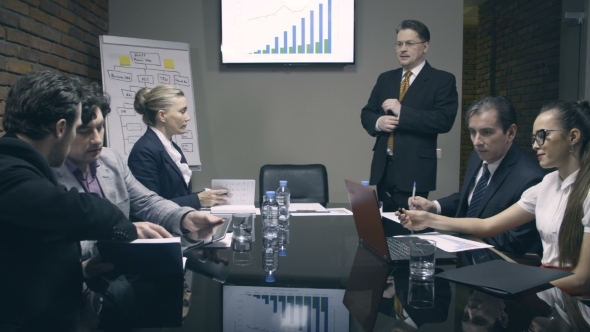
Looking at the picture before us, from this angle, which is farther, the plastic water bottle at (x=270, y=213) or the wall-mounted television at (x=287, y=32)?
the wall-mounted television at (x=287, y=32)

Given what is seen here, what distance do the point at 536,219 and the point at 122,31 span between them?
387 cm

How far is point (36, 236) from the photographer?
1.01 m

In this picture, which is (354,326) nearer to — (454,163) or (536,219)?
(536,219)

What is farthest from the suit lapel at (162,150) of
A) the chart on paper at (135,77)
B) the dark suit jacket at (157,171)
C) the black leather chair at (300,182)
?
the chart on paper at (135,77)

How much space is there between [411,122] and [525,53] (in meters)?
2.58

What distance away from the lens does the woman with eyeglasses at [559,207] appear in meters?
1.48

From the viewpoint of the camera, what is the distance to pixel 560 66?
4445 millimetres

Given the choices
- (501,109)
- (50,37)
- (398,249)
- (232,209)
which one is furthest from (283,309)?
(50,37)

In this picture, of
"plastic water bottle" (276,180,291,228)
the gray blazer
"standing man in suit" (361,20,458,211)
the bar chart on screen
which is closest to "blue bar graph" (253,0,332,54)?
"standing man in suit" (361,20,458,211)

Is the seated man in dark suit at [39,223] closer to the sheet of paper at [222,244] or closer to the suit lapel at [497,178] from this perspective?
the sheet of paper at [222,244]

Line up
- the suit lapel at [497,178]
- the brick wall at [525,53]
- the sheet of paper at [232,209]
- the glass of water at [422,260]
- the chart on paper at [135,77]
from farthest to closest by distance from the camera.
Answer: the brick wall at [525,53] → the chart on paper at [135,77] → the sheet of paper at [232,209] → the suit lapel at [497,178] → the glass of water at [422,260]

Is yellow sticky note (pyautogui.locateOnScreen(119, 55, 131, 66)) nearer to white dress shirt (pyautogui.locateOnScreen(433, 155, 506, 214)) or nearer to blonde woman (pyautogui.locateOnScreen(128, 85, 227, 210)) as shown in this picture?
blonde woman (pyautogui.locateOnScreen(128, 85, 227, 210))

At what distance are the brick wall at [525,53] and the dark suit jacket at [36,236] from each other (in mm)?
4527

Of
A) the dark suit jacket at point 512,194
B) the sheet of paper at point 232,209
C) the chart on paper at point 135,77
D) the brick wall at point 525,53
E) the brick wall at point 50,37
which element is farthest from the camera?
the brick wall at point 525,53
